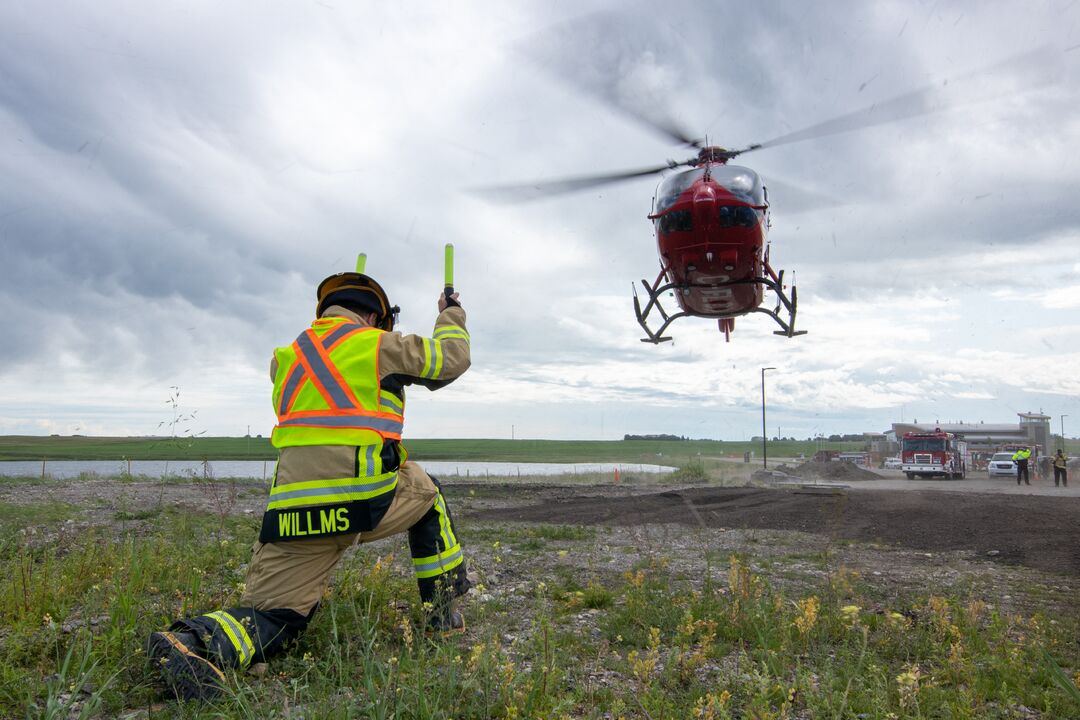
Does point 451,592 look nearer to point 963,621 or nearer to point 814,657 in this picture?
point 814,657

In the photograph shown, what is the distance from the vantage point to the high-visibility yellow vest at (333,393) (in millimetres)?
3520

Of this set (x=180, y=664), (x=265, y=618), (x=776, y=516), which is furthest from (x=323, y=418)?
(x=776, y=516)

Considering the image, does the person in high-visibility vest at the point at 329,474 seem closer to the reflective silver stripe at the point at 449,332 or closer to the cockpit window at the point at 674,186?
the reflective silver stripe at the point at 449,332

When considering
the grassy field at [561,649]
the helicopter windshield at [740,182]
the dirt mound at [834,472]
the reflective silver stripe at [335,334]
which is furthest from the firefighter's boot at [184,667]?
the dirt mound at [834,472]

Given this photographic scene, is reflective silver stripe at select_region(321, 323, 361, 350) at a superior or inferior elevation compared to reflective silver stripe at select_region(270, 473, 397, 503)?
superior

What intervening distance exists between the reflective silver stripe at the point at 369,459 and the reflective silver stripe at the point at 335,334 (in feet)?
2.01

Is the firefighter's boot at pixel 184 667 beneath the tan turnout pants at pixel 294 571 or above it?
beneath

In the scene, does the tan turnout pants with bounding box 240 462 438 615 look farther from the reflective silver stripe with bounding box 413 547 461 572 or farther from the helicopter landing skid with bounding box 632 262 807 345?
the helicopter landing skid with bounding box 632 262 807 345

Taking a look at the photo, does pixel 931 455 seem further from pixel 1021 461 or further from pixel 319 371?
pixel 319 371

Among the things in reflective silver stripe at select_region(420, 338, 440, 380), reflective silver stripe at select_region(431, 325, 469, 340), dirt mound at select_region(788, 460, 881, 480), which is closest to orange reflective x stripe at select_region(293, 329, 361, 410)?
reflective silver stripe at select_region(420, 338, 440, 380)

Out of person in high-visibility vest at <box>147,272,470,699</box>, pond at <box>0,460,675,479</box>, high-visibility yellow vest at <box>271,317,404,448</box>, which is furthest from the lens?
pond at <box>0,460,675,479</box>

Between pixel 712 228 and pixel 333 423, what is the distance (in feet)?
31.6

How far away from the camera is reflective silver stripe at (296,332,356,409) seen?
11.6 feet

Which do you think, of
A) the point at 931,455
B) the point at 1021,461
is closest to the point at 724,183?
the point at 1021,461
